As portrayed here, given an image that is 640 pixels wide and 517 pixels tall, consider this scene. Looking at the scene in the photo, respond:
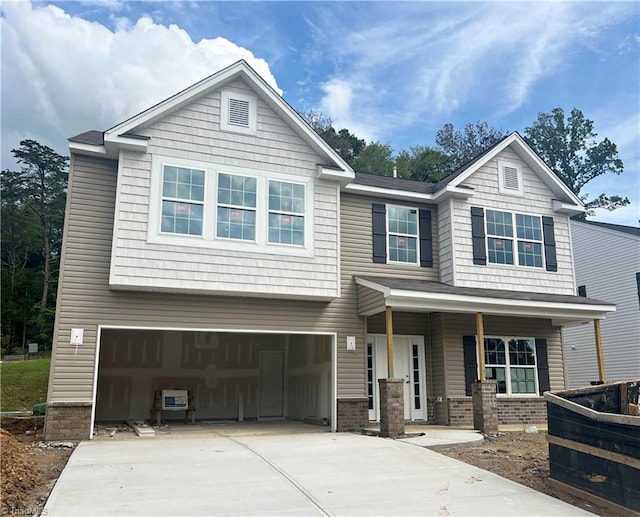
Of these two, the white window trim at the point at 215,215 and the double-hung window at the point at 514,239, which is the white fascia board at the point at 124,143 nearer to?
the white window trim at the point at 215,215

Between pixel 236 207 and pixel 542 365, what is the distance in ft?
29.2

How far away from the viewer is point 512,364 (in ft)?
45.5

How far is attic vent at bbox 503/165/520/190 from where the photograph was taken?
14347 mm

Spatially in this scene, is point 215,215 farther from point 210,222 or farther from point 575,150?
point 575,150

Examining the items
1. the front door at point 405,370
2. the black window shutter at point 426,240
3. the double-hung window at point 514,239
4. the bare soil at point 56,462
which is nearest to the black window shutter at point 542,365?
the double-hung window at point 514,239

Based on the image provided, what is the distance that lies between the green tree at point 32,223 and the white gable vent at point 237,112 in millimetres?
27210

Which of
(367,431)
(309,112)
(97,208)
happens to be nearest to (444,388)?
(367,431)

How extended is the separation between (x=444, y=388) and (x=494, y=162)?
6010mm

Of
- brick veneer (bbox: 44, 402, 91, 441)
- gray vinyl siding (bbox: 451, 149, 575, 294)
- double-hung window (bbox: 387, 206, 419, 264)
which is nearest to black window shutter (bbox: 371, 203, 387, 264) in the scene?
double-hung window (bbox: 387, 206, 419, 264)

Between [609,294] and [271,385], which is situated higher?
[609,294]

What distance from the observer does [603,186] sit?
35.8 m

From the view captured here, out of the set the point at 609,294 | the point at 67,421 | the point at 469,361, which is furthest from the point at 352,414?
the point at 609,294

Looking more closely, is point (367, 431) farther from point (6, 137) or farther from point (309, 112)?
point (6, 137)

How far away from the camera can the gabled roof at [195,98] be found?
10.7m
